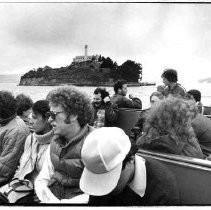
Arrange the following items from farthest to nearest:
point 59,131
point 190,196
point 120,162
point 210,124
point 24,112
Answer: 1. point 24,112
2. point 210,124
3. point 59,131
4. point 190,196
5. point 120,162

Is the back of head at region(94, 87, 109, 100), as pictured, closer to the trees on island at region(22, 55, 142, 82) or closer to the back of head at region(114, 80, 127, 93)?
the back of head at region(114, 80, 127, 93)

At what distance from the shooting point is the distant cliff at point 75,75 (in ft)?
9.13

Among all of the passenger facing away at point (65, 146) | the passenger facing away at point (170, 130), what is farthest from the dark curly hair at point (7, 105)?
the passenger facing away at point (170, 130)

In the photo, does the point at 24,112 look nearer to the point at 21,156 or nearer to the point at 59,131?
the point at 21,156

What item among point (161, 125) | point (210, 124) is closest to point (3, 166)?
point (161, 125)

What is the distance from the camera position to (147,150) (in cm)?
237

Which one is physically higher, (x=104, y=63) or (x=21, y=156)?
(x=104, y=63)

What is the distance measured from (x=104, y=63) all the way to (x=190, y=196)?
1255 millimetres

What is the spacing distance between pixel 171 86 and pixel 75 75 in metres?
2.40

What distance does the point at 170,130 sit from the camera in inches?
94.7

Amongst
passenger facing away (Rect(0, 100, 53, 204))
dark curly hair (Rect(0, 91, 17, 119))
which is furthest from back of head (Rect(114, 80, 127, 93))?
passenger facing away (Rect(0, 100, 53, 204))

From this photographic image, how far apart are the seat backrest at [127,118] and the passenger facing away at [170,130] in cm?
291

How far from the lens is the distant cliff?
2783 mm

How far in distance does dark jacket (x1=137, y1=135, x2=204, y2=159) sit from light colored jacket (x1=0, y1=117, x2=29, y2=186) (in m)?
1.13
